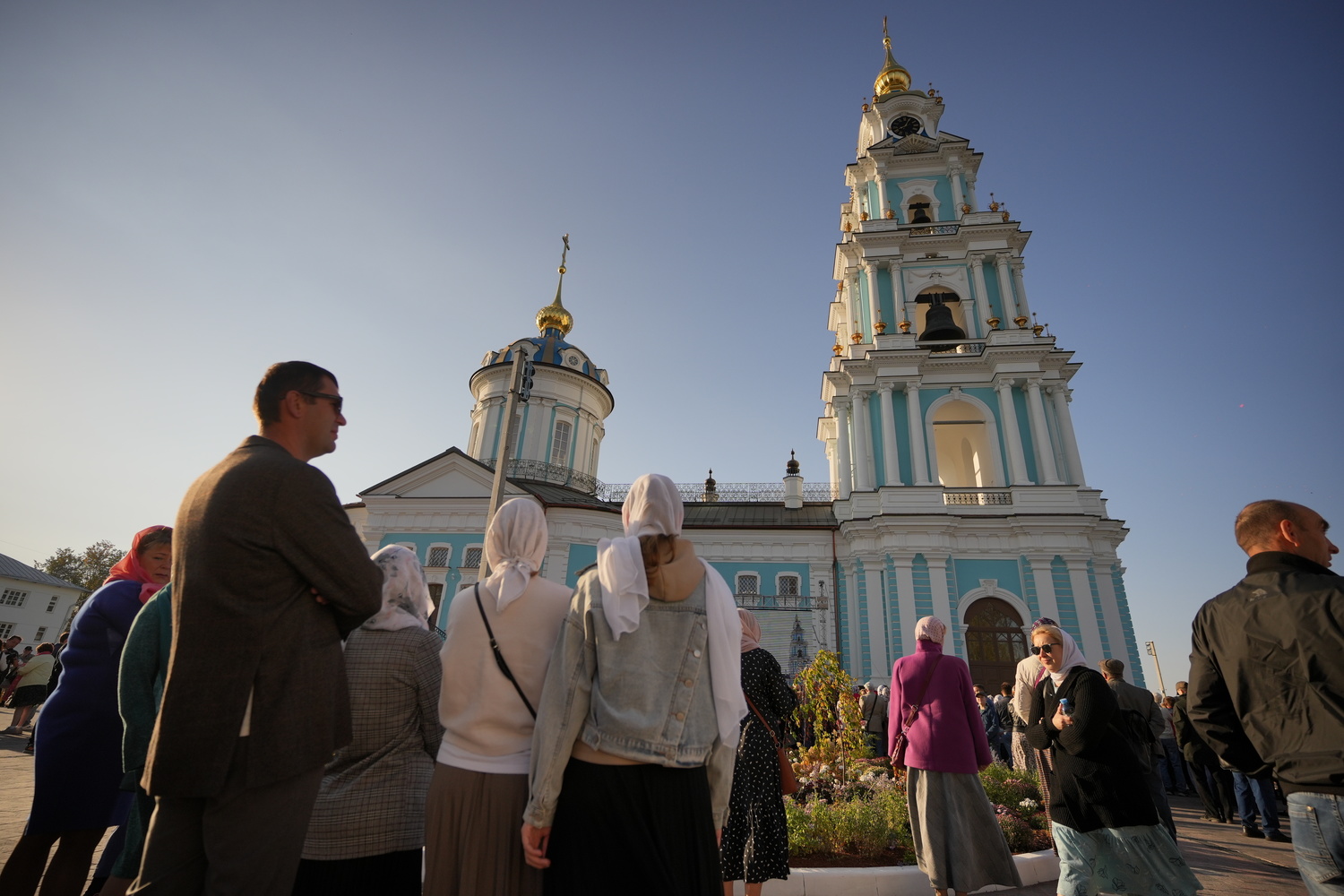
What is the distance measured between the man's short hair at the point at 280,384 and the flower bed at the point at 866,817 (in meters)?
5.05

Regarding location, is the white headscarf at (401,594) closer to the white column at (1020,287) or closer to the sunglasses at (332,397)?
the sunglasses at (332,397)

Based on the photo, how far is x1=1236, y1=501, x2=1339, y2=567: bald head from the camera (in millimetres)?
Result: 2744

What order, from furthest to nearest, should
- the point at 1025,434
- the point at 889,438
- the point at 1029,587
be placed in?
1. the point at 889,438
2. the point at 1025,434
3. the point at 1029,587

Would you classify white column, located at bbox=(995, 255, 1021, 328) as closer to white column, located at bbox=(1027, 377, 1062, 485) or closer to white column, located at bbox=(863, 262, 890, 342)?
white column, located at bbox=(1027, 377, 1062, 485)

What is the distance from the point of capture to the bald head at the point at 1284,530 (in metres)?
2.74

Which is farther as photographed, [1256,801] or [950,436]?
[950,436]

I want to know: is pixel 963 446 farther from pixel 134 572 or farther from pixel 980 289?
pixel 134 572

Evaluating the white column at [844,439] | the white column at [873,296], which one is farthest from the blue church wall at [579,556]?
the white column at [873,296]

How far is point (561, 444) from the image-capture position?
27.0 m

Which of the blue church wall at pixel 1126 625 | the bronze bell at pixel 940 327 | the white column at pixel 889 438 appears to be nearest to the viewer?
the blue church wall at pixel 1126 625

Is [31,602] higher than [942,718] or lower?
higher

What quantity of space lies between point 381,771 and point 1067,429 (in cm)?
2190

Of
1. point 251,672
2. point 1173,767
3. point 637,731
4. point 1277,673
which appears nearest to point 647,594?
point 637,731

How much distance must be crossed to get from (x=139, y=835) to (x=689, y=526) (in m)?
18.9
